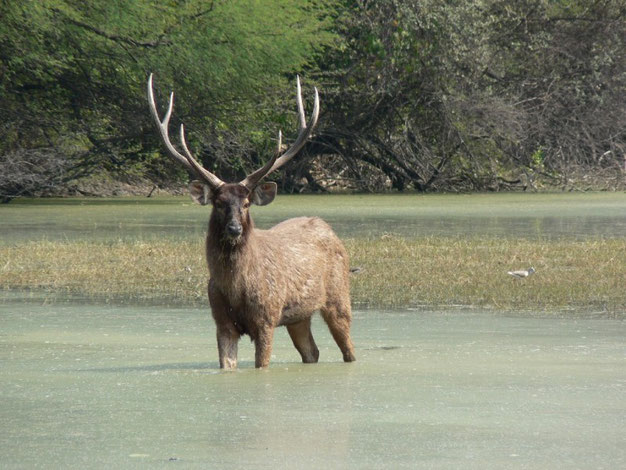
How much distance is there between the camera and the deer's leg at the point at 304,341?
848 centimetres

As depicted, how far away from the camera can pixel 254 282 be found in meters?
7.79

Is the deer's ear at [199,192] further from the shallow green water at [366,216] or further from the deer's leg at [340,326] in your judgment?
the shallow green water at [366,216]

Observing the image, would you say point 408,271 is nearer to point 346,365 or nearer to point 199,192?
point 346,365

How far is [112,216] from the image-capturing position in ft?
74.0

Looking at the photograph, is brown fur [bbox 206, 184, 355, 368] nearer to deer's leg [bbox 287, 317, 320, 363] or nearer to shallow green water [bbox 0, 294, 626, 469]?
deer's leg [bbox 287, 317, 320, 363]

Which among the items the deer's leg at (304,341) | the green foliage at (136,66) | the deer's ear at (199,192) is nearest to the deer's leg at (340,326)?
the deer's leg at (304,341)

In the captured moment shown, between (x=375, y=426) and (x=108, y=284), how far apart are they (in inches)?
281

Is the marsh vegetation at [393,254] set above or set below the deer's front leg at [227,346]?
below

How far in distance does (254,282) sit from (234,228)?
335mm

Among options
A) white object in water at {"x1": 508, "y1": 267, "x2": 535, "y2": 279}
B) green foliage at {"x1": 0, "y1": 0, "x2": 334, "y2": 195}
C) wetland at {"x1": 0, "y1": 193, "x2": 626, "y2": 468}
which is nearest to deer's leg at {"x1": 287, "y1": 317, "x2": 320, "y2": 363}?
wetland at {"x1": 0, "y1": 193, "x2": 626, "y2": 468}

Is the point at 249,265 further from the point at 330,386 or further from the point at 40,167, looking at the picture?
the point at 40,167

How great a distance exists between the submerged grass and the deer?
3212 mm

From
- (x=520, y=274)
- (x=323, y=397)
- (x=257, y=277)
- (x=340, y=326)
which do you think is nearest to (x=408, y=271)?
(x=520, y=274)

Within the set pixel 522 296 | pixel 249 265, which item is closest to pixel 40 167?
pixel 522 296
